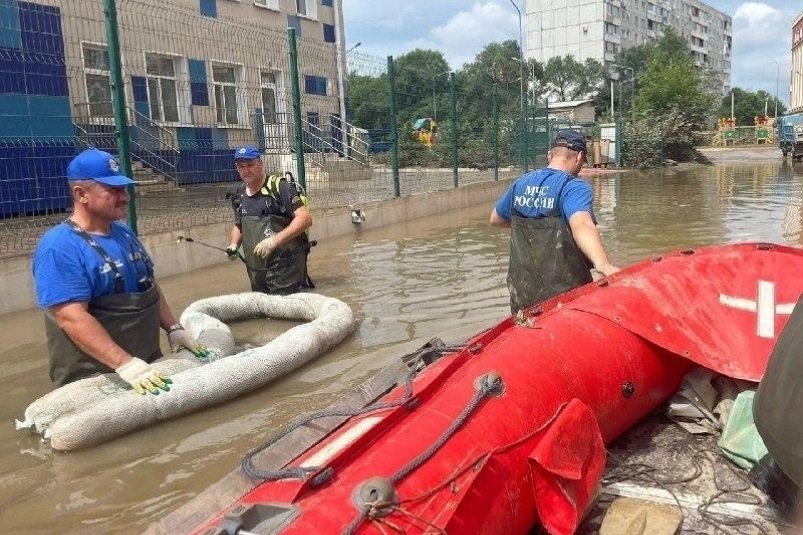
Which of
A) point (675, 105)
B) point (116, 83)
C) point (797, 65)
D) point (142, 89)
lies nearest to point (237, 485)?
point (116, 83)

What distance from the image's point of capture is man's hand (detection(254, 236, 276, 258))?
603 cm

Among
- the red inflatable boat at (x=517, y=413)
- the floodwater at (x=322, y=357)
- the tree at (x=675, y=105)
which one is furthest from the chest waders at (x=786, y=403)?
the tree at (x=675, y=105)

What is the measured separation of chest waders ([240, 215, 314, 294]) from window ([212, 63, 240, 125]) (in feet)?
20.8

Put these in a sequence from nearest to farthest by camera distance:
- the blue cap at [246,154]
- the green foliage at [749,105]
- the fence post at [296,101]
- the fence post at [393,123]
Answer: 1. the blue cap at [246,154]
2. the fence post at [296,101]
3. the fence post at [393,123]
4. the green foliage at [749,105]

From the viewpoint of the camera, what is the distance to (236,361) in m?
4.43

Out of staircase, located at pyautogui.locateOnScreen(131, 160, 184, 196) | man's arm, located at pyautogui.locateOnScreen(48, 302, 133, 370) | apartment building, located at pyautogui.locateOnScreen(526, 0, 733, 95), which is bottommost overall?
man's arm, located at pyautogui.locateOnScreen(48, 302, 133, 370)

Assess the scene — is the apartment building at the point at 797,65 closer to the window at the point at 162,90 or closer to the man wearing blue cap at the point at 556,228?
the window at the point at 162,90

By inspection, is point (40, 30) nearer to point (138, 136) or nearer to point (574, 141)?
point (138, 136)

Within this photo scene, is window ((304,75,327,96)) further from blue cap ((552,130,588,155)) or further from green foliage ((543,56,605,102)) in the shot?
green foliage ((543,56,605,102))

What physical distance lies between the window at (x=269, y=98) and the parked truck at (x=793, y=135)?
2432cm

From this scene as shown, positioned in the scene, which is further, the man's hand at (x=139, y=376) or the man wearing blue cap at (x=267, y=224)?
the man wearing blue cap at (x=267, y=224)

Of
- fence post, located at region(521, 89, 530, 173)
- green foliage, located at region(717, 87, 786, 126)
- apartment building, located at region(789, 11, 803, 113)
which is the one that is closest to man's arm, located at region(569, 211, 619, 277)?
fence post, located at region(521, 89, 530, 173)

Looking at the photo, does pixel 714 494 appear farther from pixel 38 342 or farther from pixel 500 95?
pixel 500 95

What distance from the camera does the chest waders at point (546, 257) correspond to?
4070 mm
